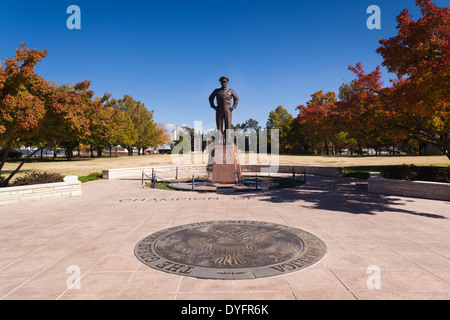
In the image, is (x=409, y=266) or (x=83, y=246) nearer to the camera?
(x=409, y=266)

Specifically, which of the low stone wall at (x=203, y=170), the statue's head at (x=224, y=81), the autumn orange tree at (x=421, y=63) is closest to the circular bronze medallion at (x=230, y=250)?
the autumn orange tree at (x=421, y=63)

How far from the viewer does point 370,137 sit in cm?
1557

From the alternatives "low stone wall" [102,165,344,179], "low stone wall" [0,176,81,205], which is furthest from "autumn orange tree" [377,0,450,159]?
"low stone wall" [0,176,81,205]

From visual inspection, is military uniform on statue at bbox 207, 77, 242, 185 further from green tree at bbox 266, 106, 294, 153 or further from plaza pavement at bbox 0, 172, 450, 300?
green tree at bbox 266, 106, 294, 153

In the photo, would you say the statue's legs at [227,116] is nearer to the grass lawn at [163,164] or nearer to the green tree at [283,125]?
the grass lawn at [163,164]

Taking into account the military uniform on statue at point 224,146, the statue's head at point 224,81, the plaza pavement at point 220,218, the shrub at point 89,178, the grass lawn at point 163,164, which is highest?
the statue's head at point 224,81

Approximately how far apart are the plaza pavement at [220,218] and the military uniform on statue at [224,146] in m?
3.88

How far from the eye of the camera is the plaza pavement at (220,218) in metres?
3.53

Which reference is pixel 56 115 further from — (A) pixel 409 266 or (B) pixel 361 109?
(B) pixel 361 109

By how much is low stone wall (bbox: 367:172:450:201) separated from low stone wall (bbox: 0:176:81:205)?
49.6 ft

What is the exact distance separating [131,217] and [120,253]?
3029 mm

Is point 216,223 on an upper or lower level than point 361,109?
lower

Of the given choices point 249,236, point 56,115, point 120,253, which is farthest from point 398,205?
point 56,115

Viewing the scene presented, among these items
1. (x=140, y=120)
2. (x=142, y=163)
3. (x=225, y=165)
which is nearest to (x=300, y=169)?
(x=225, y=165)
